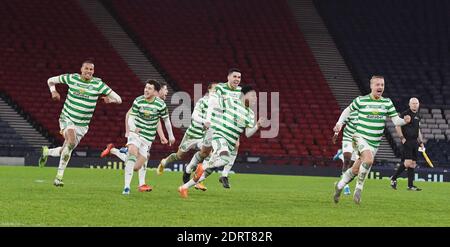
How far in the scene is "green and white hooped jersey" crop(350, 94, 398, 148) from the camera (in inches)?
570

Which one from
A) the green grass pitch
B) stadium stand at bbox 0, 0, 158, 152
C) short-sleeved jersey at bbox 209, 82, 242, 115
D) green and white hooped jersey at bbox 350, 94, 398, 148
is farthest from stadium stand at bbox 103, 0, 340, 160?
green and white hooped jersey at bbox 350, 94, 398, 148

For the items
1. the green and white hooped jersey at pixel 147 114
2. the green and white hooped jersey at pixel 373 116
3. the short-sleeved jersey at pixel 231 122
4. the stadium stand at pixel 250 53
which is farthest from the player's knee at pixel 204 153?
the stadium stand at pixel 250 53

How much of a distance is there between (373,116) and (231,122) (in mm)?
2469

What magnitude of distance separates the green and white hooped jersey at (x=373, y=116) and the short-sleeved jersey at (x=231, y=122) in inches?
77.1

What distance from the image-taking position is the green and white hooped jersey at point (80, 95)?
Result: 16.8 meters

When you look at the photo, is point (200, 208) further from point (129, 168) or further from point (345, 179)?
point (345, 179)

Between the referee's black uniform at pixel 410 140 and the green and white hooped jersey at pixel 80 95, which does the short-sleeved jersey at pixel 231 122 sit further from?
the referee's black uniform at pixel 410 140

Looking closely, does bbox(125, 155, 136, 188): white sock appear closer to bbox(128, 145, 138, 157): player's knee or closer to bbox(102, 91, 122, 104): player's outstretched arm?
bbox(128, 145, 138, 157): player's knee

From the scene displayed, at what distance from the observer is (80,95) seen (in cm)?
1683

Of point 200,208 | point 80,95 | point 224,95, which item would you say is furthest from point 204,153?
point 200,208

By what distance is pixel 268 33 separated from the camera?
4084 cm

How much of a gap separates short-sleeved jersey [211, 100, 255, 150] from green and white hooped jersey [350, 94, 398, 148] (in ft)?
6.43

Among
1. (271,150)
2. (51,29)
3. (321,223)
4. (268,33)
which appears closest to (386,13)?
(268,33)

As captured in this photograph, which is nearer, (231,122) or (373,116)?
(373,116)
